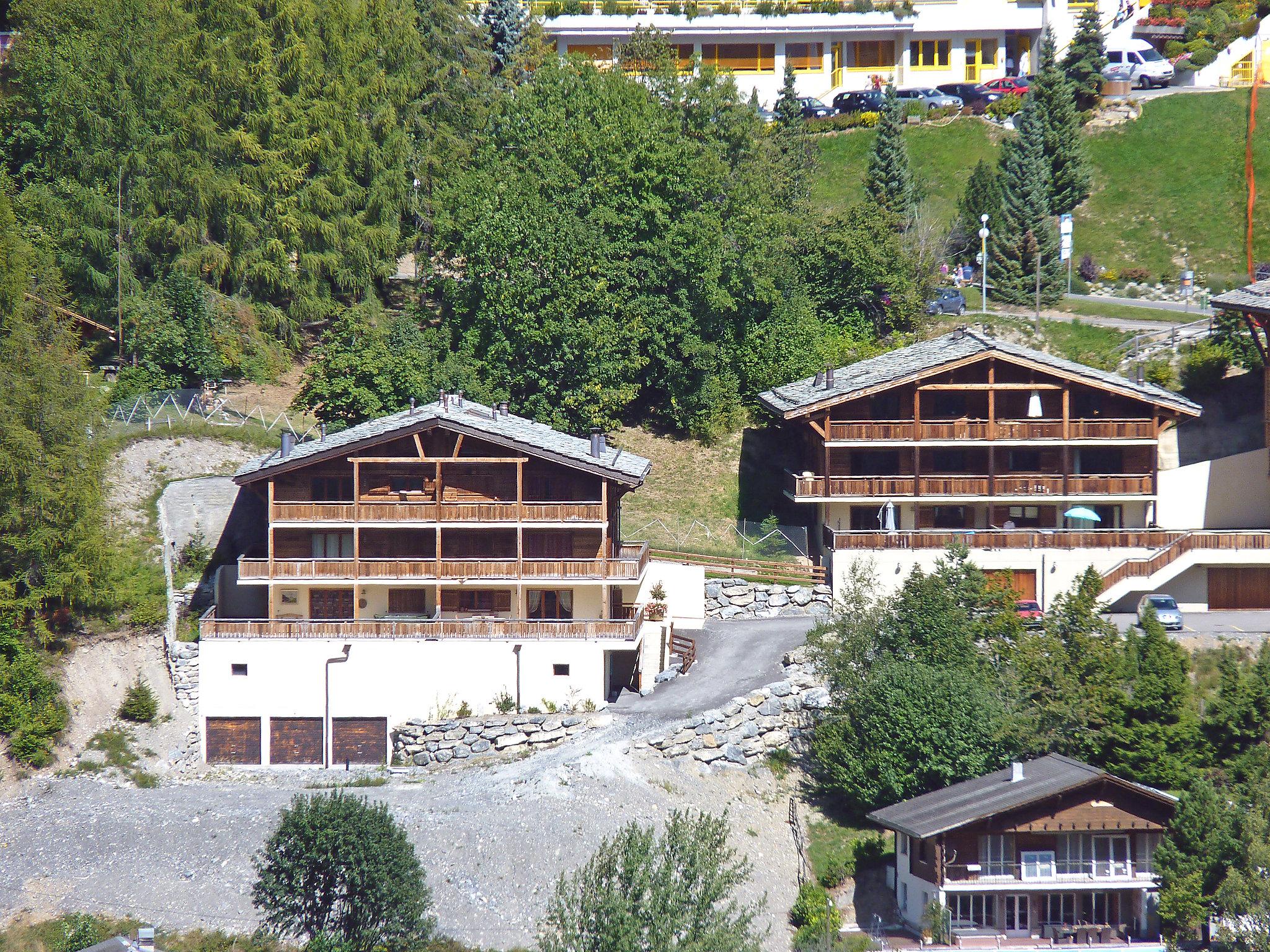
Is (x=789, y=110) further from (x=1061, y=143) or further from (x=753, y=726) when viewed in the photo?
(x=753, y=726)

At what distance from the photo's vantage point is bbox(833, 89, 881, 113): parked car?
9094 centimetres

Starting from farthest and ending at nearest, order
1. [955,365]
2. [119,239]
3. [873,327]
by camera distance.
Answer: [873,327], [119,239], [955,365]

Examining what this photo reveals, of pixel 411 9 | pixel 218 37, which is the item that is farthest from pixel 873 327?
pixel 218 37

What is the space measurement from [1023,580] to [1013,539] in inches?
54.6

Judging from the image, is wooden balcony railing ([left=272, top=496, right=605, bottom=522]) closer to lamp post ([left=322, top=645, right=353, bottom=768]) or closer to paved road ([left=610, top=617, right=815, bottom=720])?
lamp post ([left=322, top=645, right=353, bottom=768])

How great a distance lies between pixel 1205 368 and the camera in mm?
64688

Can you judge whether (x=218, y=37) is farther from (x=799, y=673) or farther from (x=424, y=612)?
(x=799, y=673)

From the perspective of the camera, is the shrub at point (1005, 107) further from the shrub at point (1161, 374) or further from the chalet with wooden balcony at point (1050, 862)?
the chalet with wooden balcony at point (1050, 862)

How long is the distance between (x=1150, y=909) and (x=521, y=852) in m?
16.3

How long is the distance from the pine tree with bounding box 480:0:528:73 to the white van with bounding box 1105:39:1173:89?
31773 mm

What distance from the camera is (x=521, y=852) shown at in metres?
43.1

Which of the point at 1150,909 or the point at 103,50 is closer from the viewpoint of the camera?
the point at 1150,909

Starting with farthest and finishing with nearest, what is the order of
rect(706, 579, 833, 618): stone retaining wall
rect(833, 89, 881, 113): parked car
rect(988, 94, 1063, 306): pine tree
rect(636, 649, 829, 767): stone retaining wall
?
rect(833, 89, 881, 113): parked car
rect(988, 94, 1063, 306): pine tree
rect(706, 579, 833, 618): stone retaining wall
rect(636, 649, 829, 767): stone retaining wall

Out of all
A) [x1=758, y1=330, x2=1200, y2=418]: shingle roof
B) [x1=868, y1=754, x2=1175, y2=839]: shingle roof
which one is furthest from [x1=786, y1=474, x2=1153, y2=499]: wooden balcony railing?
[x1=868, y1=754, x2=1175, y2=839]: shingle roof
